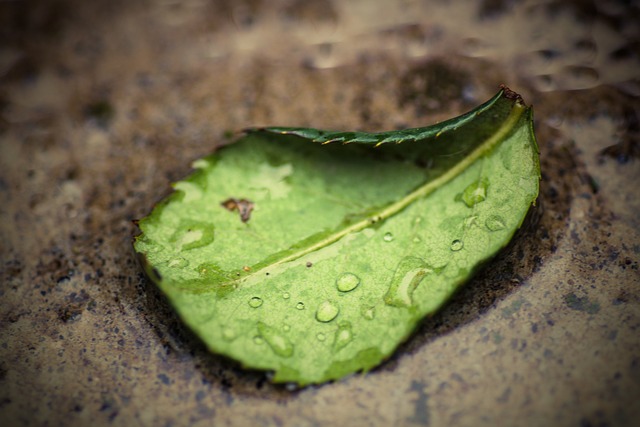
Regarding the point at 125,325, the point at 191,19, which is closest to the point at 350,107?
the point at 191,19

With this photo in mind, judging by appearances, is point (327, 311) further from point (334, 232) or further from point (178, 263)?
point (178, 263)

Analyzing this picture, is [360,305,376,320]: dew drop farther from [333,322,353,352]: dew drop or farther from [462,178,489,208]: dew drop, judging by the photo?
[462,178,489,208]: dew drop

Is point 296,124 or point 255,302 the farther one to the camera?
point 296,124

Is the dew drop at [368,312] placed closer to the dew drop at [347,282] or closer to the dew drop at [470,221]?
the dew drop at [347,282]

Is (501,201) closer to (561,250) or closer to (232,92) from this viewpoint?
(561,250)

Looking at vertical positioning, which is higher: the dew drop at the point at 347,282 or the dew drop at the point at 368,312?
the dew drop at the point at 347,282

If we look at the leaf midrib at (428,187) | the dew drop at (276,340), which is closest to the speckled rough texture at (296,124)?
the dew drop at (276,340)

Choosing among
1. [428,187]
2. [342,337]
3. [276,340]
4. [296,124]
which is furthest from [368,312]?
[296,124]

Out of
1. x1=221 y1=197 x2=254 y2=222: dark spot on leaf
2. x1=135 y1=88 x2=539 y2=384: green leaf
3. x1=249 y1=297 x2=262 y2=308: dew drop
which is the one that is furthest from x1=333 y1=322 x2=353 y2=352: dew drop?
x1=221 y1=197 x2=254 y2=222: dark spot on leaf
